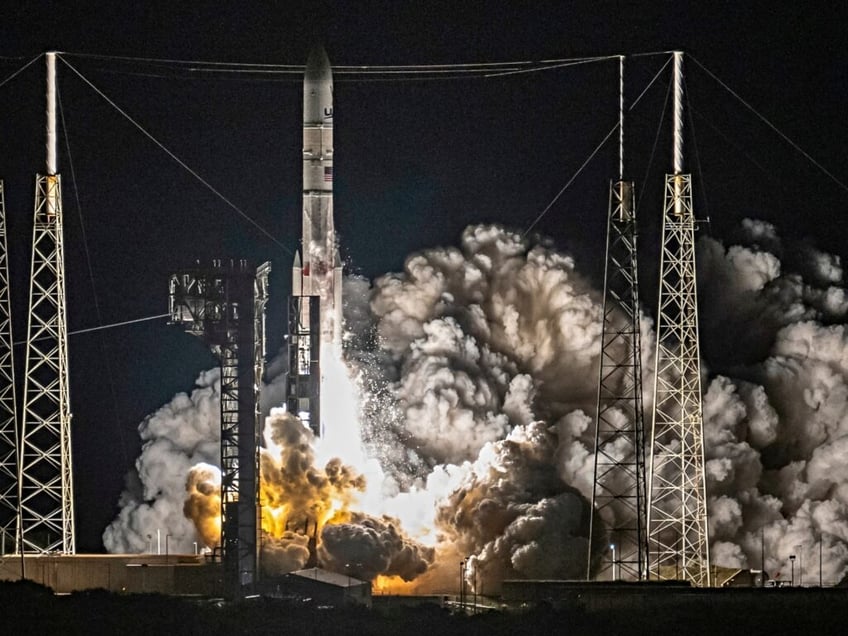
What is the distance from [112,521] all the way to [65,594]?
21906mm

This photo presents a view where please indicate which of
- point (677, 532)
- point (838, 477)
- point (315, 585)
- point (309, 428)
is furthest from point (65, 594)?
point (838, 477)

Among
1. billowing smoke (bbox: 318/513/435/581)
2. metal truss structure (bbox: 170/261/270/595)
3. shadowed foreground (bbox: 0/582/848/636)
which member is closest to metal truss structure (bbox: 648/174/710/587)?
shadowed foreground (bbox: 0/582/848/636)

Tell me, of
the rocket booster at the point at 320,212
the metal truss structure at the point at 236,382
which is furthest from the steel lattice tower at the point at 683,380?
the rocket booster at the point at 320,212

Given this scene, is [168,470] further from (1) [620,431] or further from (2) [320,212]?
(1) [620,431]

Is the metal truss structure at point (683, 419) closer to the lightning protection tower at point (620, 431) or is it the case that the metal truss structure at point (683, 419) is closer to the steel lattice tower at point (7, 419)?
the lightning protection tower at point (620, 431)

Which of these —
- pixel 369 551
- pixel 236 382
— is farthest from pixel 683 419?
pixel 236 382

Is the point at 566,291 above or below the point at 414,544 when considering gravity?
above

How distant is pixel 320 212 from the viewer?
4163 inches

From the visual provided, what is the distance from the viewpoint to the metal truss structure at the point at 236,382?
9188 cm

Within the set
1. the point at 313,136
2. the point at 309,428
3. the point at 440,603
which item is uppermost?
the point at 313,136

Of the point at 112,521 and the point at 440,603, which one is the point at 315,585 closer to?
the point at 440,603

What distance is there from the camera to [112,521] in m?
113

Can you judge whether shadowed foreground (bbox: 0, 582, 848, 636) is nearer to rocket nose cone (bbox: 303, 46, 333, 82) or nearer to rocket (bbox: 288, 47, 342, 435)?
rocket (bbox: 288, 47, 342, 435)

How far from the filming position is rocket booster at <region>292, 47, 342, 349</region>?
105562mm
